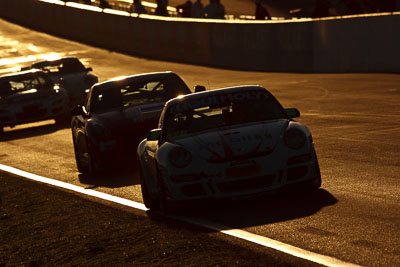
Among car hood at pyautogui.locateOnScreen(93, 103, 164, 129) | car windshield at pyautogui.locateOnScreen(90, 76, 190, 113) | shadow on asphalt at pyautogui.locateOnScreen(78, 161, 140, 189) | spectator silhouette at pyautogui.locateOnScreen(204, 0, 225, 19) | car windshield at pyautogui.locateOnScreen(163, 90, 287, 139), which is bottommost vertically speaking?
spectator silhouette at pyautogui.locateOnScreen(204, 0, 225, 19)

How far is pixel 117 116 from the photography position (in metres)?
14.6

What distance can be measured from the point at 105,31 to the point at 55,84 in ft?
79.2

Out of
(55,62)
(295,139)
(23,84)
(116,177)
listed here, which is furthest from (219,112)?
(55,62)

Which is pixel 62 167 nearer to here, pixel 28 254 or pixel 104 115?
pixel 104 115

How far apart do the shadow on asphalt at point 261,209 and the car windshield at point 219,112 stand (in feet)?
2.68

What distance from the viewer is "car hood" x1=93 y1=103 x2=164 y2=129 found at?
14289 millimetres

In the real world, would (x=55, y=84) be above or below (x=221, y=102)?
below

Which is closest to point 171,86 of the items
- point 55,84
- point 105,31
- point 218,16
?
point 55,84

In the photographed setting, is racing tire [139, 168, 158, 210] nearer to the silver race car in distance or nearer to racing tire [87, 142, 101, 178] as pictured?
racing tire [87, 142, 101, 178]

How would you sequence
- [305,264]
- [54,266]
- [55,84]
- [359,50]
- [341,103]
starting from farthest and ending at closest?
[359,50], [55,84], [341,103], [54,266], [305,264]

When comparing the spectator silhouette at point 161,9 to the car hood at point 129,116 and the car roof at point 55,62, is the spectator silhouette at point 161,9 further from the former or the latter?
the car hood at point 129,116

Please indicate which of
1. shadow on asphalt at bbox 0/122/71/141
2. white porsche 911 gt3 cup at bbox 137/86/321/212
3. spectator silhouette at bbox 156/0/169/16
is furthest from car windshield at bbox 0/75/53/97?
spectator silhouette at bbox 156/0/169/16

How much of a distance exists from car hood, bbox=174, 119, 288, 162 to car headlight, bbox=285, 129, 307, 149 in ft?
0.26

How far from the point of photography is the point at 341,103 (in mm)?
21625
